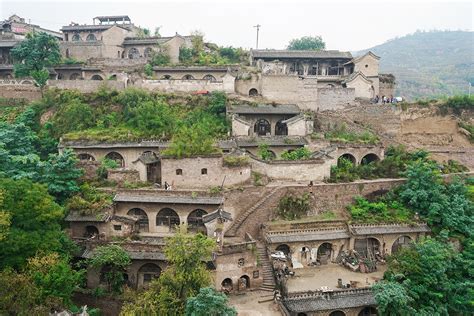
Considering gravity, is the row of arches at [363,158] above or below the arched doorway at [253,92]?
below

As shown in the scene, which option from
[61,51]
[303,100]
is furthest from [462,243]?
[61,51]

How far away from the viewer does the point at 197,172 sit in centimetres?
2770

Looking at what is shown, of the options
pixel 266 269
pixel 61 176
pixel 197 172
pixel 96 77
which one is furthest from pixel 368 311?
pixel 96 77

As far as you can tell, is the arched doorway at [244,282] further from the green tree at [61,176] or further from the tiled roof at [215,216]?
the green tree at [61,176]

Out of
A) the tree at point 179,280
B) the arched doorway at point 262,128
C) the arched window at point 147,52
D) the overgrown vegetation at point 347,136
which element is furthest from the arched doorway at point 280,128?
the tree at point 179,280

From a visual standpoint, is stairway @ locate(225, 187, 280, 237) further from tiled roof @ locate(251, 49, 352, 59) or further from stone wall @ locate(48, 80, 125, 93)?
tiled roof @ locate(251, 49, 352, 59)

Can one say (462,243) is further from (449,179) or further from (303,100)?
(303,100)

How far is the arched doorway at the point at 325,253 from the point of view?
85.9 feet

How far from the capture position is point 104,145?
30016 mm

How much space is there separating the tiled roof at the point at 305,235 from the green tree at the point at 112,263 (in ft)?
26.9

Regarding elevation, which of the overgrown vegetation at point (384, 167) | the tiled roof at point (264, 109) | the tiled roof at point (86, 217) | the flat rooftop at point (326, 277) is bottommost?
the flat rooftop at point (326, 277)

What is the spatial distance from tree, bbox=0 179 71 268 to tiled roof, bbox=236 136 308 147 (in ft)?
46.0

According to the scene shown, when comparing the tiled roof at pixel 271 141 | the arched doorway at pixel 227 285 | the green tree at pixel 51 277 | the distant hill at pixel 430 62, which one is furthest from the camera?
the distant hill at pixel 430 62

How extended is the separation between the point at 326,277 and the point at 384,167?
10900mm
